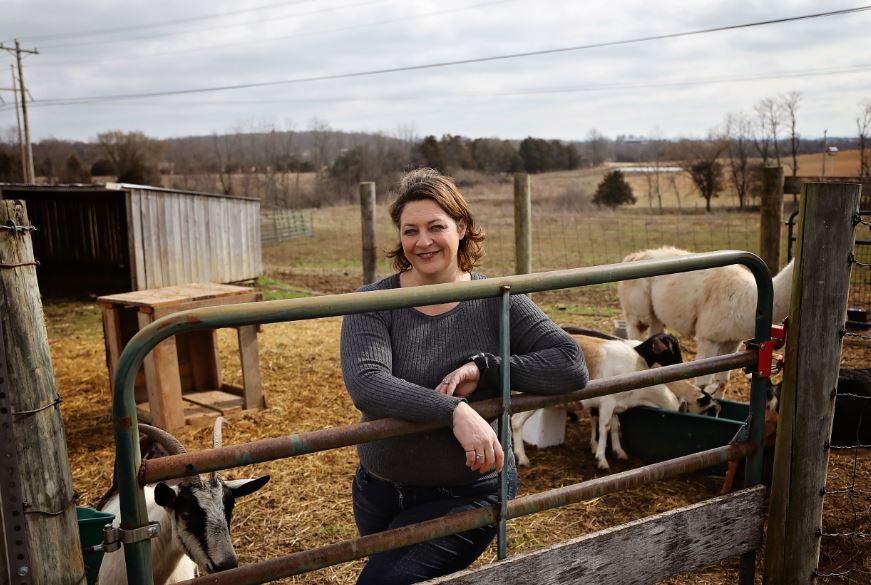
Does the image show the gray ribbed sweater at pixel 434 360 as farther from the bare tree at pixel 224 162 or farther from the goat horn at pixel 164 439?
the bare tree at pixel 224 162

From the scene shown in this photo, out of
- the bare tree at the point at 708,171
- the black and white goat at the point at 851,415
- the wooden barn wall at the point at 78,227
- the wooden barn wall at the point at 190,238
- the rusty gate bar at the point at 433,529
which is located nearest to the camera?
the rusty gate bar at the point at 433,529

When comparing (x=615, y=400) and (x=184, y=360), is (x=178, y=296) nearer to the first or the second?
(x=184, y=360)

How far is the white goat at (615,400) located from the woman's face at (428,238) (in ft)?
10.8

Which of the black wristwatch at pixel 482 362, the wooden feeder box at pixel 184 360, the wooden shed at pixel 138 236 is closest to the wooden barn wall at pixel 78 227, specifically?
the wooden shed at pixel 138 236

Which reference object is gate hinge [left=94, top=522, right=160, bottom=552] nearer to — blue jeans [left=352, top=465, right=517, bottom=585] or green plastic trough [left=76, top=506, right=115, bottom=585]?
green plastic trough [left=76, top=506, right=115, bottom=585]

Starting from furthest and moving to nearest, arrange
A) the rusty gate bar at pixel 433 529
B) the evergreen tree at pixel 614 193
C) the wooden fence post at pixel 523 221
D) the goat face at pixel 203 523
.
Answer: the evergreen tree at pixel 614 193 → the wooden fence post at pixel 523 221 → the goat face at pixel 203 523 → the rusty gate bar at pixel 433 529

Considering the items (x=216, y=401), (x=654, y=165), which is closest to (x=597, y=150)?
(x=654, y=165)

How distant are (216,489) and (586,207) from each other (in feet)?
105

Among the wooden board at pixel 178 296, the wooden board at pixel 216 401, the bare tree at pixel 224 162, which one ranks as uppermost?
the bare tree at pixel 224 162

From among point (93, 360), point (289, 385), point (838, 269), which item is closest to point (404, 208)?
point (838, 269)

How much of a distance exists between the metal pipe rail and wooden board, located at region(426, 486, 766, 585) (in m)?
0.12

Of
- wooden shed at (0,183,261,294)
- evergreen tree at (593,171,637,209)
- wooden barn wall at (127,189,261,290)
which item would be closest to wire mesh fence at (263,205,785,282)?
wooden barn wall at (127,189,261,290)

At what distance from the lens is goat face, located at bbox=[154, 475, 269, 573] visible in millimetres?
2934

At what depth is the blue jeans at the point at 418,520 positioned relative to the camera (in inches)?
82.1
